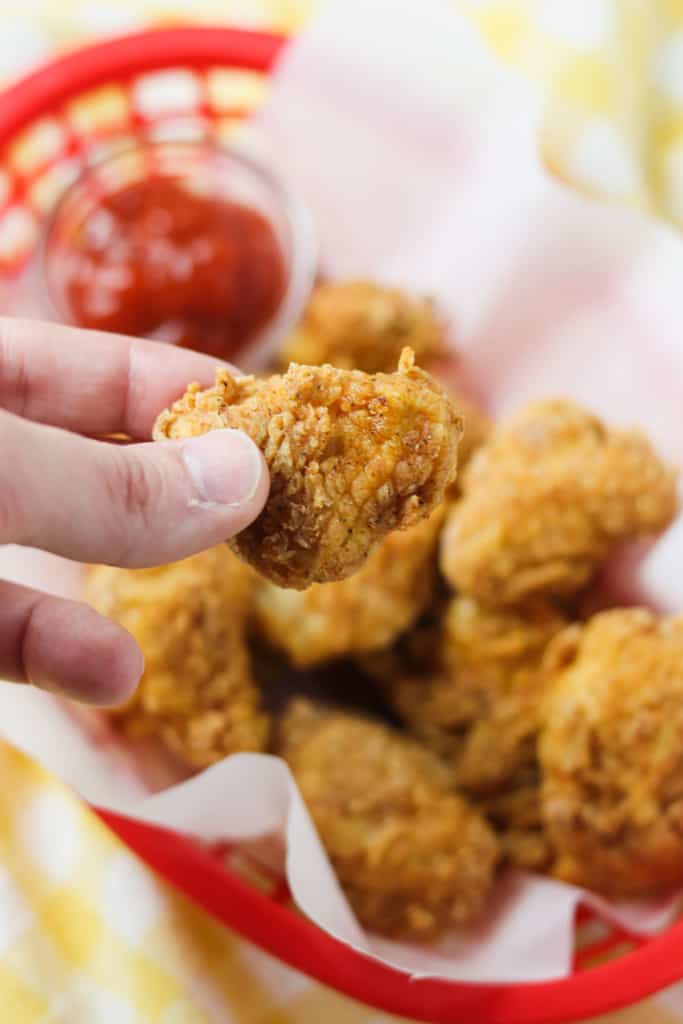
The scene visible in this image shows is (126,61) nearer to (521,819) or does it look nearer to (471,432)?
(471,432)

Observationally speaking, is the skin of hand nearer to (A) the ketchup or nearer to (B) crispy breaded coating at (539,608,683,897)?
(A) the ketchup

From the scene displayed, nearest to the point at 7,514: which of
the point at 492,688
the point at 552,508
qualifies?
the point at 552,508

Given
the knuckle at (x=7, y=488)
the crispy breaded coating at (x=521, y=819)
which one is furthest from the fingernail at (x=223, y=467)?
the crispy breaded coating at (x=521, y=819)

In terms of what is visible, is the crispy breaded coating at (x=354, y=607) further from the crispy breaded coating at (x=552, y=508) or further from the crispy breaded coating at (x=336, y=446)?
the crispy breaded coating at (x=336, y=446)

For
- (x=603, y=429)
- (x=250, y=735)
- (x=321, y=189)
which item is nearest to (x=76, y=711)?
(x=250, y=735)

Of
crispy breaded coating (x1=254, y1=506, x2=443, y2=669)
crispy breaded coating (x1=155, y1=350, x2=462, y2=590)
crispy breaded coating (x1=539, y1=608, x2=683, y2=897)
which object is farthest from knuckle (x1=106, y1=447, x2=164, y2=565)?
crispy breaded coating (x1=539, y1=608, x2=683, y2=897)
